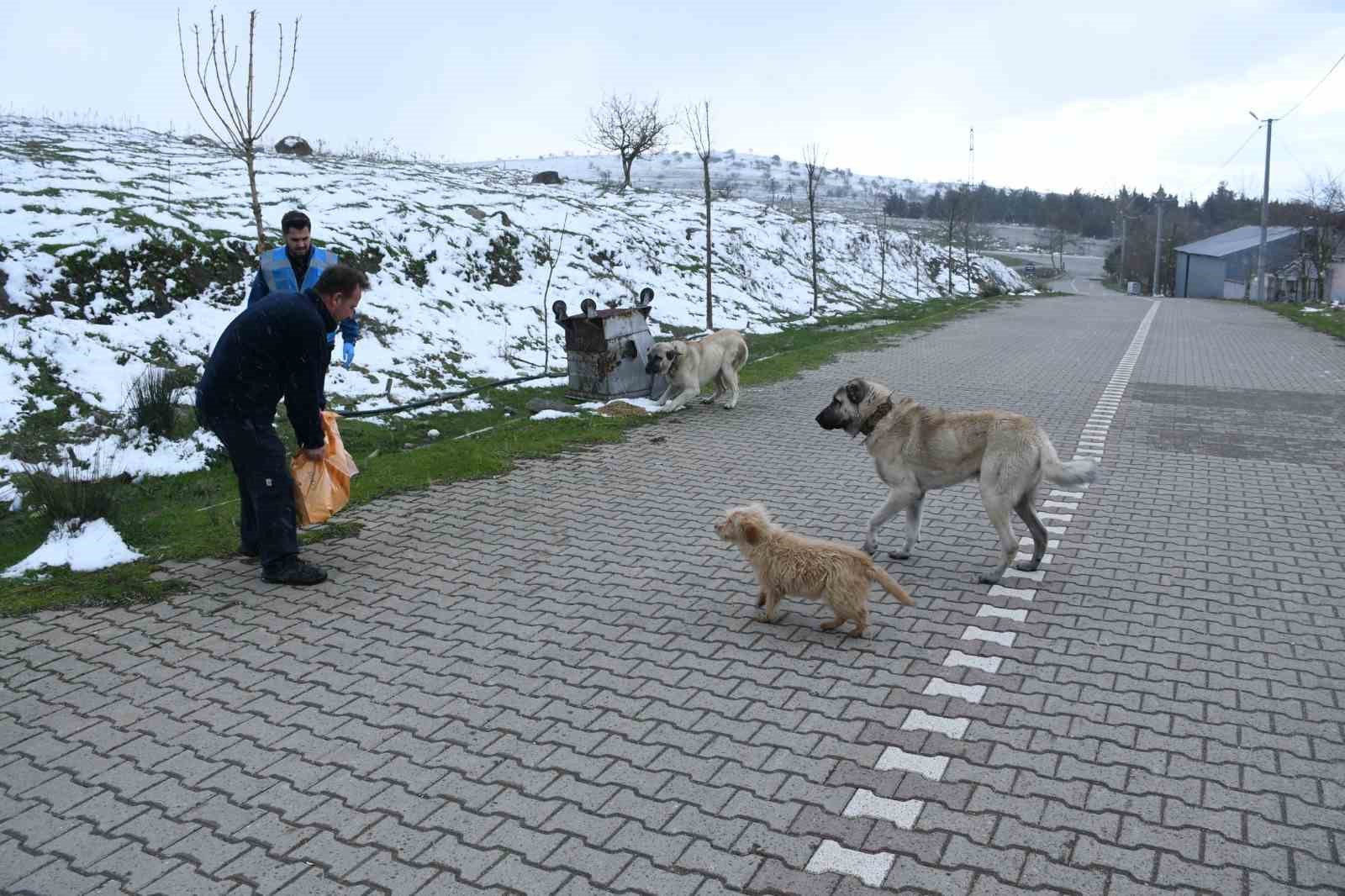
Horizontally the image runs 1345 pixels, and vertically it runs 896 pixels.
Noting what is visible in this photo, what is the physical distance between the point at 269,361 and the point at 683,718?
361 centimetres

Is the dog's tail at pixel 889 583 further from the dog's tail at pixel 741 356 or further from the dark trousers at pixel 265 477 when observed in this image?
the dog's tail at pixel 741 356

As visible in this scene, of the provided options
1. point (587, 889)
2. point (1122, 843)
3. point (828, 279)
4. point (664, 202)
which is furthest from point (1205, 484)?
point (664, 202)

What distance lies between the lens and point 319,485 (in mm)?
6699

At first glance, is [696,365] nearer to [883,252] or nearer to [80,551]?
[80,551]

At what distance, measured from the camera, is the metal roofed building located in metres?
66.2

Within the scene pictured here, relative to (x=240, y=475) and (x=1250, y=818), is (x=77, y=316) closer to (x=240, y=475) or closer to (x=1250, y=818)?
(x=240, y=475)

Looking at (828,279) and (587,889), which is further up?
(828,279)

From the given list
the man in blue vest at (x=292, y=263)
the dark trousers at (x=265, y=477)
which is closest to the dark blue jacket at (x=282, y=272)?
the man in blue vest at (x=292, y=263)

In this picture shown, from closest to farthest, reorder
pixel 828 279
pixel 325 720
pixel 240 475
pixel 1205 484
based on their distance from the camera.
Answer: pixel 325 720 → pixel 240 475 → pixel 1205 484 → pixel 828 279

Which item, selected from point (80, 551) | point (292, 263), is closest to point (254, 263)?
point (292, 263)

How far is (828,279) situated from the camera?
33.1 meters

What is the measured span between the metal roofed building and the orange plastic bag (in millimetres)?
69001

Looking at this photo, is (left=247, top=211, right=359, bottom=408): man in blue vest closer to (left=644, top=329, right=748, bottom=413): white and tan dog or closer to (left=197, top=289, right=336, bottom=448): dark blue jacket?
(left=197, top=289, right=336, bottom=448): dark blue jacket

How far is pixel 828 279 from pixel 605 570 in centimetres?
2756
